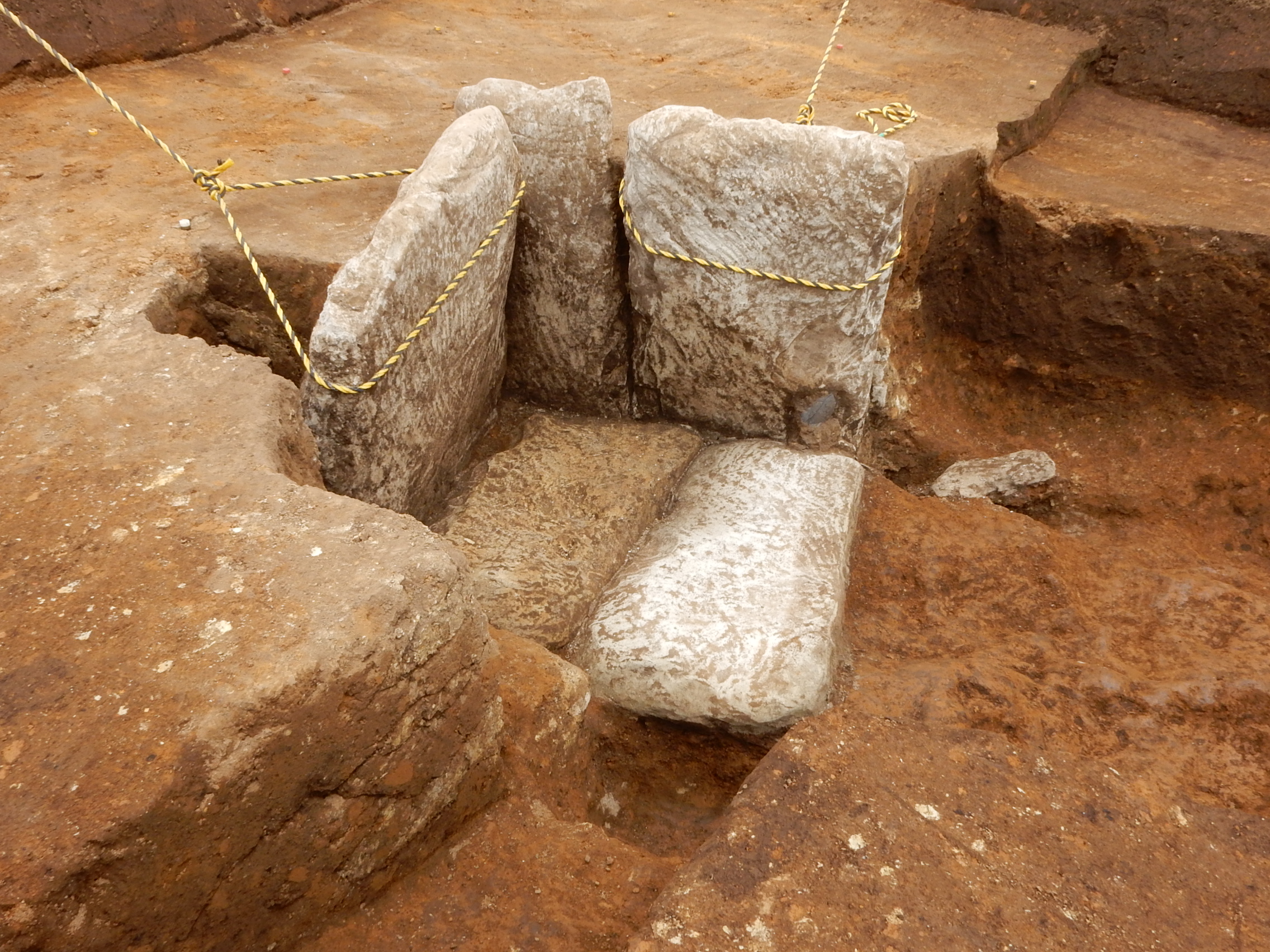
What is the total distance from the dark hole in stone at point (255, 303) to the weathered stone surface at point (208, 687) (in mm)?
775

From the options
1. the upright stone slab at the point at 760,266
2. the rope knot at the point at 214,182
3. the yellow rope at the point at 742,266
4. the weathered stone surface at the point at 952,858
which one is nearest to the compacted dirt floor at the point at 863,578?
the weathered stone surface at the point at 952,858

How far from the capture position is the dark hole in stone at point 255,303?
263 cm

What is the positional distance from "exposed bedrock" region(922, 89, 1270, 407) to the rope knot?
2.36 meters

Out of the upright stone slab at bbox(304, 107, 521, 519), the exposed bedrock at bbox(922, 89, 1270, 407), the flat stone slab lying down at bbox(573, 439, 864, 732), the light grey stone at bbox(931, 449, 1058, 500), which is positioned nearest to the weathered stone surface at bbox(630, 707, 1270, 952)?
the flat stone slab lying down at bbox(573, 439, 864, 732)

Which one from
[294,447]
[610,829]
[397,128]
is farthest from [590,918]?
[397,128]

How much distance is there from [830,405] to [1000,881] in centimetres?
158

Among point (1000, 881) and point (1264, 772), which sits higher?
point (1000, 881)

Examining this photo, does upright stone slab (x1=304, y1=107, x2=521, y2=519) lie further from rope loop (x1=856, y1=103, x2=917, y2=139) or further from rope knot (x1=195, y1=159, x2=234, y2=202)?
rope loop (x1=856, y1=103, x2=917, y2=139)

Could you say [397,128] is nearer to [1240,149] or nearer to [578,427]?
[578,427]

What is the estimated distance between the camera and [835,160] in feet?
8.04

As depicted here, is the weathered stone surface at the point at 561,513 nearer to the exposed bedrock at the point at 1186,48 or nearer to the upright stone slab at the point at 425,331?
the upright stone slab at the point at 425,331

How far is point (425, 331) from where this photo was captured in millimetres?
2350

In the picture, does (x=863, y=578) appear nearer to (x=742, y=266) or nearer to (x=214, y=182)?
(x=742, y=266)

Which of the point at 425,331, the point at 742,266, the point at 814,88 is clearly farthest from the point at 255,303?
the point at 814,88
